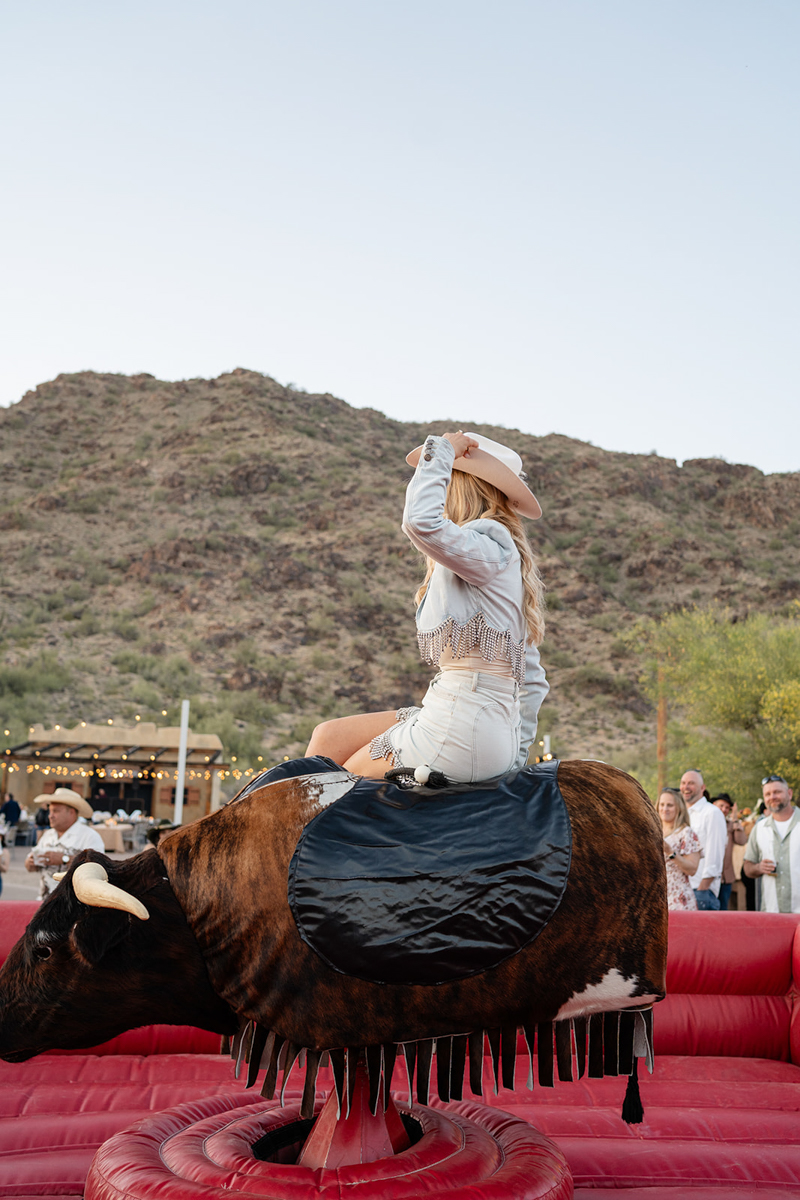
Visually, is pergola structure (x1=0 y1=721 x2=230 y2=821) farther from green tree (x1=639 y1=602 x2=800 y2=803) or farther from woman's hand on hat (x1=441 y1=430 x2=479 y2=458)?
woman's hand on hat (x1=441 y1=430 x2=479 y2=458)

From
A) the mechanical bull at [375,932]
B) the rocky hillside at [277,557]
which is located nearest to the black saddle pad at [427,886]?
the mechanical bull at [375,932]

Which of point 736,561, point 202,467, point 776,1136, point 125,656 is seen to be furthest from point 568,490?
point 776,1136

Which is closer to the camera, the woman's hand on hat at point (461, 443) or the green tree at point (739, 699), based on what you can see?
the woman's hand on hat at point (461, 443)

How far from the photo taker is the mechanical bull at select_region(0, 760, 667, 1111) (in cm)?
194

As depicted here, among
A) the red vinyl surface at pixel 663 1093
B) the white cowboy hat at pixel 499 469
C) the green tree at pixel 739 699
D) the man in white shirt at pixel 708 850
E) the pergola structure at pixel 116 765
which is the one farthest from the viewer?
the pergola structure at pixel 116 765

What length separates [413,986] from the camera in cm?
194

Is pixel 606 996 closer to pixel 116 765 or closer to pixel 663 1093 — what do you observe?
pixel 663 1093

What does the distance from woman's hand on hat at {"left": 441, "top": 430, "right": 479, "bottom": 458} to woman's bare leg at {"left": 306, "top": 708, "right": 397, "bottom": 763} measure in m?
0.76

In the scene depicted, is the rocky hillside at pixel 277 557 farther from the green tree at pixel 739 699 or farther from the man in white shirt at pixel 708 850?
the man in white shirt at pixel 708 850

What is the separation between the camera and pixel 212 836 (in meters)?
2.15

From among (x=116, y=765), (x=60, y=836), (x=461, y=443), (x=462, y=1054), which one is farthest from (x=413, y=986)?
(x=116, y=765)

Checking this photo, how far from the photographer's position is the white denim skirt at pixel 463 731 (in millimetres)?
2287

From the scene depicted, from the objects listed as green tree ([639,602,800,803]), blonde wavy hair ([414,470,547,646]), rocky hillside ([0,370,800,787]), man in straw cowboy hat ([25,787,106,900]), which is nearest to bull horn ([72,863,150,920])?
blonde wavy hair ([414,470,547,646])

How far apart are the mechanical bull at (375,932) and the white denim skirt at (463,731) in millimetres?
117
